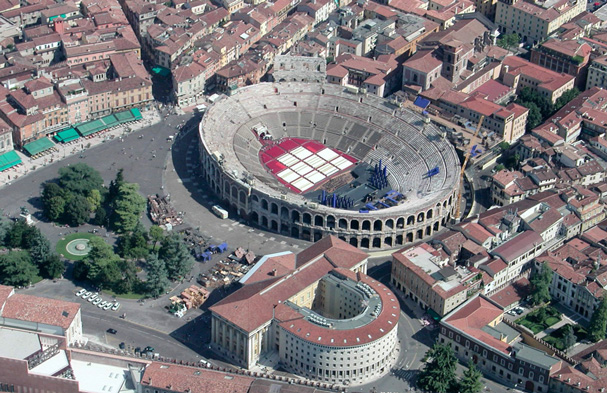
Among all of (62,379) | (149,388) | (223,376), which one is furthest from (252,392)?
(62,379)

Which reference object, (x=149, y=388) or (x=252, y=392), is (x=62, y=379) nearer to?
(x=149, y=388)

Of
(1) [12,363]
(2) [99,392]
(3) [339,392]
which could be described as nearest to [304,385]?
(3) [339,392]

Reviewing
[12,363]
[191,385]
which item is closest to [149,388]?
[191,385]

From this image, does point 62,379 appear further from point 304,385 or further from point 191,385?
point 304,385

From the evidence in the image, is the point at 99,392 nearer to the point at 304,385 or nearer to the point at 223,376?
the point at 223,376

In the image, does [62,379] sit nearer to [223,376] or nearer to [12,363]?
[12,363]

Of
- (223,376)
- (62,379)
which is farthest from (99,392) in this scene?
(223,376)
